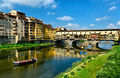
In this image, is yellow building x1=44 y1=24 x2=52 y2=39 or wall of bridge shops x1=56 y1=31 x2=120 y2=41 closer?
wall of bridge shops x1=56 y1=31 x2=120 y2=41

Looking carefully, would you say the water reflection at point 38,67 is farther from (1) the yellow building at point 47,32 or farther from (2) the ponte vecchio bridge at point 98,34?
(1) the yellow building at point 47,32

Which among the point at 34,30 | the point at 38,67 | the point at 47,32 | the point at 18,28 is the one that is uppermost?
the point at 18,28

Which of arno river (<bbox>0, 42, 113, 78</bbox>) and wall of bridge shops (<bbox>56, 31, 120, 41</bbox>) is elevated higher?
wall of bridge shops (<bbox>56, 31, 120, 41</bbox>)

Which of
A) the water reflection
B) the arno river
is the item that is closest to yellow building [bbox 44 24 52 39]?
the arno river

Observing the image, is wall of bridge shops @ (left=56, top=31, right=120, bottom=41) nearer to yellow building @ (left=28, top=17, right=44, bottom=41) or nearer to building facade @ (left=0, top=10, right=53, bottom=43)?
building facade @ (left=0, top=10, right=53, bottom=43)

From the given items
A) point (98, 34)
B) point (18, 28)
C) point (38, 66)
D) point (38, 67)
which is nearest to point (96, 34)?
point (98, 34)

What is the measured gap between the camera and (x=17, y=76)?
26.1m

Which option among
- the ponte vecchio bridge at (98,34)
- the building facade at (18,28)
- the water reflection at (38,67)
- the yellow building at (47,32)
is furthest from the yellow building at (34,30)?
the water reflection at (38,67)

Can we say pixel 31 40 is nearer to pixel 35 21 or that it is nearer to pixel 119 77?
pixel 35 21

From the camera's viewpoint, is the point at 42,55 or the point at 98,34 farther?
the point at 98,34

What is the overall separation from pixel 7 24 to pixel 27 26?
74.3 feet

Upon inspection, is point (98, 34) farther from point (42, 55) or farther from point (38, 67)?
point (38, 67)

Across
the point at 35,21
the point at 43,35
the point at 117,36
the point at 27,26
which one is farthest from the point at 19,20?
the point at 117,36

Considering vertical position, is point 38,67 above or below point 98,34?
below
